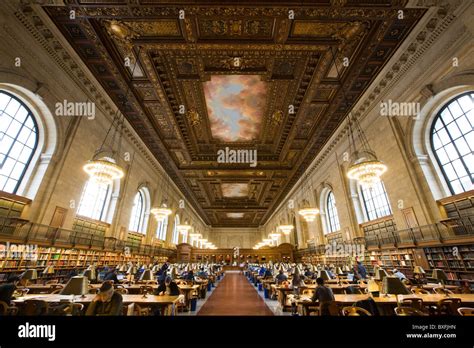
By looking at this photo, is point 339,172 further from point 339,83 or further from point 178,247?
point 178,247

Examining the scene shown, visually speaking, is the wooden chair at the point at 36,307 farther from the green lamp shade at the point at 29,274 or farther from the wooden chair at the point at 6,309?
the green lamp shade at the point at 29,274

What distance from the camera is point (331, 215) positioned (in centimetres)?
1352

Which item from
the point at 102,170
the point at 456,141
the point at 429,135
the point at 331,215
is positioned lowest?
the point at 102,170

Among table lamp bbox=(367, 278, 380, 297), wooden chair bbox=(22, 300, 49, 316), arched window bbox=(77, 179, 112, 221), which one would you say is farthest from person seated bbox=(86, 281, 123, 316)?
arched window bbox=(77, 179, 112, 221)

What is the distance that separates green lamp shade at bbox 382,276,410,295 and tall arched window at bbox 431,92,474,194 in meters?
5.48

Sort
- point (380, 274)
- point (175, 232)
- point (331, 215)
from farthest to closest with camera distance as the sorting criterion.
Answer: point (175, 232) < point (331, 215) < point (380, 274)

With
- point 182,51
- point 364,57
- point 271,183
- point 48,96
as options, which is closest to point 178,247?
point 271,183

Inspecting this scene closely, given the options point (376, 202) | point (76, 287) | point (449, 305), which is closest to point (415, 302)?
point (449, 305)

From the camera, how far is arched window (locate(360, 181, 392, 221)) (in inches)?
350

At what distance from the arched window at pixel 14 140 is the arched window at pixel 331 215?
1426 centimetres

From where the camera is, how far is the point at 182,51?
6.65 m

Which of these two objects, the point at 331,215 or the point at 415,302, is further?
the point at 331,215

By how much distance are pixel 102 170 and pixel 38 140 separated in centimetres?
309

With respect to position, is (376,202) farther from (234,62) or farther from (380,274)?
(234,62)
